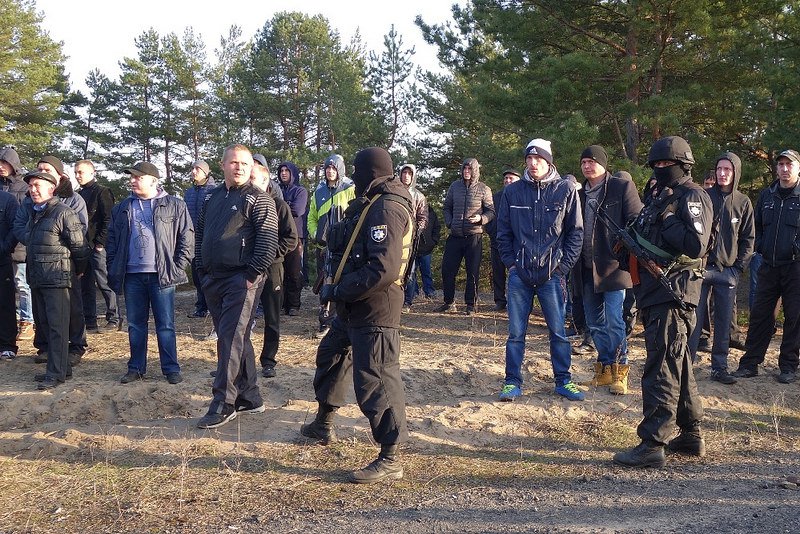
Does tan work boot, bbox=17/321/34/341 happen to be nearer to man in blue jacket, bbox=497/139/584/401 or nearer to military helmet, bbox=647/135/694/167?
man in blue jacket, bbox=497/139/584/401

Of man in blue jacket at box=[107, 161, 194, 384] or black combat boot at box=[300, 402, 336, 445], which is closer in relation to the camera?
black combat boot at box=[300, 402, 336, 445]

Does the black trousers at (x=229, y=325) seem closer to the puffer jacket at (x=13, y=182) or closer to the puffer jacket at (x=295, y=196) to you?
the puffer jacket at (x=13, y=182)

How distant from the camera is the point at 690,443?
5.59 meters

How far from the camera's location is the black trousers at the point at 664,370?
523 cm

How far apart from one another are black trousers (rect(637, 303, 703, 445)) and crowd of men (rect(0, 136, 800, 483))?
11 millimetres

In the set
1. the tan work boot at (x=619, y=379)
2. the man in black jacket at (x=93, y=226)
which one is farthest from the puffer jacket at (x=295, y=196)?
the tan work boot at (x=619, y=379)

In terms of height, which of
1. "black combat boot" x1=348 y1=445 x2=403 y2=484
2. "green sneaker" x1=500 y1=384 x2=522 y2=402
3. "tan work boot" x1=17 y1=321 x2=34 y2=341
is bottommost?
"black combat boot" x1=348 y1=445 x2=403 y2=484

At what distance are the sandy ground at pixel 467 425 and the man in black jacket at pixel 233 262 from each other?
43 centimetres

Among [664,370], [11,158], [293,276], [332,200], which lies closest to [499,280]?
[293,276]

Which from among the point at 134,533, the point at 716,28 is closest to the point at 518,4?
the point at 716,28

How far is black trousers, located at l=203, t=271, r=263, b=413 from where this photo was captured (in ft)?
19.1

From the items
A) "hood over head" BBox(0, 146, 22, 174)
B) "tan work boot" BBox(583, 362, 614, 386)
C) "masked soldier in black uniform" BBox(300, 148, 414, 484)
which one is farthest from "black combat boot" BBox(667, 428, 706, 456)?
"hood over head" BBox(0, 146, 22, 174)

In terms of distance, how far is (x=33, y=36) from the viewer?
96.7 feet

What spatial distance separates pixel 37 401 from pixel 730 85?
13.2m
